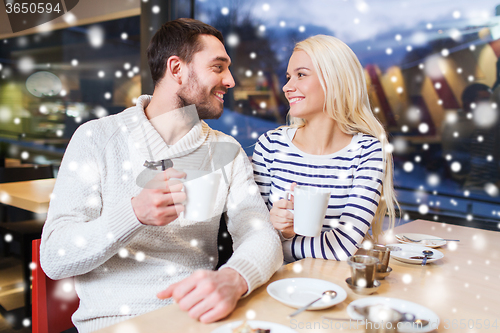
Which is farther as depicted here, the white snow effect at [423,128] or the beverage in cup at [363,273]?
the white snow effect at [423,128]

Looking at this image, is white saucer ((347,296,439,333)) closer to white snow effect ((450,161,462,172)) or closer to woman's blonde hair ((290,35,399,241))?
woman's blonde hair ((290,35,399,241))

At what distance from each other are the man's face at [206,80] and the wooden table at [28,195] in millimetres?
1118

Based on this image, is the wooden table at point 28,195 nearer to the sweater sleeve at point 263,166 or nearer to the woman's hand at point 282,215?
the sweater sleeve at point 263,166

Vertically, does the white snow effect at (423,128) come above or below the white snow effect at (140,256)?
above

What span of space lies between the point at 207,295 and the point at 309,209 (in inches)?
16.2

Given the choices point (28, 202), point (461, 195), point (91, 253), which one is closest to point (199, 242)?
point (91, 253)

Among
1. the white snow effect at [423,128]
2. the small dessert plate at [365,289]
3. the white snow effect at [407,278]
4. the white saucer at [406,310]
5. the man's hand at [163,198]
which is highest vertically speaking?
the man's hand at [163,198]

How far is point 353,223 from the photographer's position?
4.15 feet

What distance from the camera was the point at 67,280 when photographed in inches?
42.3

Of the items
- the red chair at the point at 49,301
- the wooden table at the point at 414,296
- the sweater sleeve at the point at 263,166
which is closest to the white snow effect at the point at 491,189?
the wooden table at the point at 414,296

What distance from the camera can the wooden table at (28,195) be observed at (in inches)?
76.6

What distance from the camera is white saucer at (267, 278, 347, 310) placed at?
0.79m

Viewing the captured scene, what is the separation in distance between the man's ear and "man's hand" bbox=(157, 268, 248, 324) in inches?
32.8

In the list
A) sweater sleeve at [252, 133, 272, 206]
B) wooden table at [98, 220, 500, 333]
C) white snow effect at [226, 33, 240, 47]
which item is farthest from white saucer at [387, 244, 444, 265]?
white snow effect at [226, 33, 240, 47]
